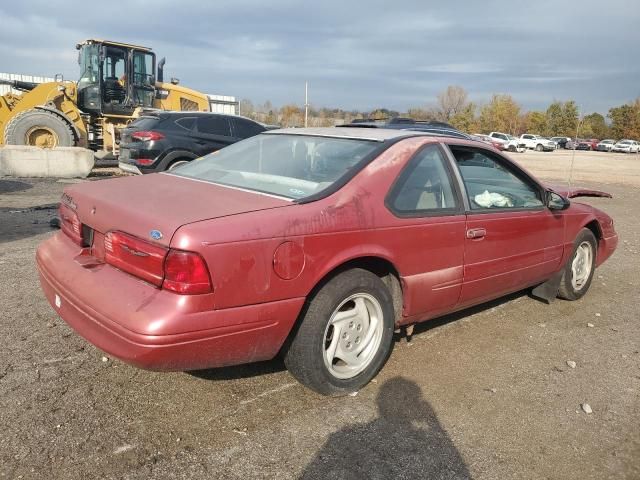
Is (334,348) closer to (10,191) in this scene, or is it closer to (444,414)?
(444,414)

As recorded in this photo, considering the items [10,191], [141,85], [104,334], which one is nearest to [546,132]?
[141,85]

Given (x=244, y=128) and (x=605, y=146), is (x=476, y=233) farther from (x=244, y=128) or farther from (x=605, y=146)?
(x=605, y=146)

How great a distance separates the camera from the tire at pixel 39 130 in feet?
45.6

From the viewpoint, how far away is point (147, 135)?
10.1 m

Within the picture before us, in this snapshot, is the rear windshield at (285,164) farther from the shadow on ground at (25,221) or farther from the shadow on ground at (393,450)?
the shadow on ground at (25,221)

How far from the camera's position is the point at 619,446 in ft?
8.87

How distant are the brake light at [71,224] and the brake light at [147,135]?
708 centimetres

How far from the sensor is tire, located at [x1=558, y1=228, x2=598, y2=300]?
4801mm

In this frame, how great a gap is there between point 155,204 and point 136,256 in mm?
336

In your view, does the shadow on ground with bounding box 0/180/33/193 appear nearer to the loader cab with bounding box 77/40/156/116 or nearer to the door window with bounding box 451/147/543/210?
the loader cab with bounding box 77/40/156/116

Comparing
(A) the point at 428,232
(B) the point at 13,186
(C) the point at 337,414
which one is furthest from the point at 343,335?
(B) the point at 13,186

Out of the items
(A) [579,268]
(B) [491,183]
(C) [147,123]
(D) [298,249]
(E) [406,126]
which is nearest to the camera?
(D) [298,249]

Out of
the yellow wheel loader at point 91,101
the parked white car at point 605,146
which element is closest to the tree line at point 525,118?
the parked white car at point 605,146

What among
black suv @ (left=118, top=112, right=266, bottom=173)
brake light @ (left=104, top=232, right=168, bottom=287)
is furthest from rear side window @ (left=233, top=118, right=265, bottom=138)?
brake light @ (left=104, top=232, right=168, bottom=287)
